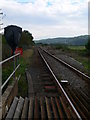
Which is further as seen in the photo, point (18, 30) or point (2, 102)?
point (18, 30)

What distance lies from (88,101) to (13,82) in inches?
89.2

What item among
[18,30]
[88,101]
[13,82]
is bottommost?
[88,101]

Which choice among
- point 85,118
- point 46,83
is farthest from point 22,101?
A: point 46,83

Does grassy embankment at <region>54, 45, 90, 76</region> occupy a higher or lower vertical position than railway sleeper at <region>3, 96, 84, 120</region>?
higher

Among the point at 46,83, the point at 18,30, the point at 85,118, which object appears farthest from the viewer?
the point at 46,83

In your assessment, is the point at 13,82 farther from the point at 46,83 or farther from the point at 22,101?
the point at 46,83

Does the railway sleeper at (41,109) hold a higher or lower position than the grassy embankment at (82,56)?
lower

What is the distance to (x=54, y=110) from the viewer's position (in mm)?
5121

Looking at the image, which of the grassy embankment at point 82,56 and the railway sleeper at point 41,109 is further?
the grassy embankment at point 82,56

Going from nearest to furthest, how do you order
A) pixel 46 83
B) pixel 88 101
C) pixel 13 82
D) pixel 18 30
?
pixel 88 101 → pixel 13 82 → pixel 18 30 → pixel 46 83

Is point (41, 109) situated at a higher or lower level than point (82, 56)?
lower

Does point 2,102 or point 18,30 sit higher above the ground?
point 18,30

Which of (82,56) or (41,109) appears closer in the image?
(41,109)

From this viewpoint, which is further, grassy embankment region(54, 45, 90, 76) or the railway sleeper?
grassy embankment region(54, 45, 90, 76)
